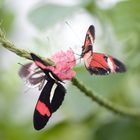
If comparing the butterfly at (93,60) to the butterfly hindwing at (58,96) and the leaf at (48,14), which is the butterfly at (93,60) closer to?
the butterfly hindwing at (58,96)

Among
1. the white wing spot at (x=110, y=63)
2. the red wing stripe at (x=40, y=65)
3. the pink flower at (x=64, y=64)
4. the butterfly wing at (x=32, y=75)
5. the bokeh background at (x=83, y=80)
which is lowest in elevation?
the bokeh background at (x=83, y=80)

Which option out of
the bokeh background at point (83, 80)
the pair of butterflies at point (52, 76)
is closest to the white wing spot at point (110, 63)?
the pair of butterflies at point (52, 76)

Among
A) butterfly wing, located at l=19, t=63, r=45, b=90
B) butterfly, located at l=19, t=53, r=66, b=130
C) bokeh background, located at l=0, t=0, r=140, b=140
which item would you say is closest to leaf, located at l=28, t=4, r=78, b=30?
bokeh background, located at l=0, t=0, r=140, b=140

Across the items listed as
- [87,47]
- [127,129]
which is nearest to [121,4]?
[127,129]

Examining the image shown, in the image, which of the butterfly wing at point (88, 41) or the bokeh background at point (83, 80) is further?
the bokeh background at point (83, 80)

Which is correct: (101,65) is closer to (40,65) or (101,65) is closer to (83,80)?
(40,65)

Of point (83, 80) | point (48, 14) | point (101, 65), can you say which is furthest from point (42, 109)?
point (48, 14)

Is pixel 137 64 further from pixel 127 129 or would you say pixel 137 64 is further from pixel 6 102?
pixel 6 102

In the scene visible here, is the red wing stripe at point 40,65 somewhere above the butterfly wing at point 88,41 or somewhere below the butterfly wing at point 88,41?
above
